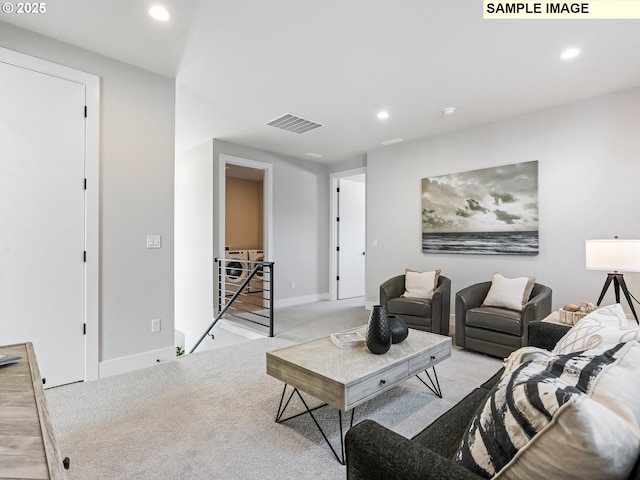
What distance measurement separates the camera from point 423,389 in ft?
8.21

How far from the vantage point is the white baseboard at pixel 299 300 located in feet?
Answer: 18.8

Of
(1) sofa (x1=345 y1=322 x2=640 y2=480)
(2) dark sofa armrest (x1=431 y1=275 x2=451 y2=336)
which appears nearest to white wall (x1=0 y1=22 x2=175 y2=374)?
(1) sofa (x1=345 y1=322 x2=640 y2=480)

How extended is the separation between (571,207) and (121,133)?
452cm

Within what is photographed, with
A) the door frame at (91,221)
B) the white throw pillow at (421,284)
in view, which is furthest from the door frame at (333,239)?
the door frame at (91,221)

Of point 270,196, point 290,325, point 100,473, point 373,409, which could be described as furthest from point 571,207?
point 100,473

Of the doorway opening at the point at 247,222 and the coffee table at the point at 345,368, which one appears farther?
the doorway opening at the point at 247,222

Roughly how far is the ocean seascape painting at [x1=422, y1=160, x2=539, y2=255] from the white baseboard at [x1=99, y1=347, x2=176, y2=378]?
3.52m

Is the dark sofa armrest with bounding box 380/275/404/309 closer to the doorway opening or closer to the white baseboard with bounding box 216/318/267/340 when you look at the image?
the white baseboard with bounding box 216/318/267/340

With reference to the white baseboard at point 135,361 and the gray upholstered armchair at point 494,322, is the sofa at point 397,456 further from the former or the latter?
the white baseboard at point 135,361

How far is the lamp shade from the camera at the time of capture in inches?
103

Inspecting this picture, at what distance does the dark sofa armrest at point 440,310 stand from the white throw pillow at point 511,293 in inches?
17.6

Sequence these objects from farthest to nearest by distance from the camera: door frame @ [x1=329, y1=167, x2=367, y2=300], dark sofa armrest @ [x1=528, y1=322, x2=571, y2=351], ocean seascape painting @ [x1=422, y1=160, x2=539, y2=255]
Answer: door frame @ [x1=329, y1=167, x2=367, y2=300]
ocean seascape painting @ [x1=422, y1=160, x2=539, y2=255]
dark sofa armrest @ [x1=528, y1=322, x2=571, y2=351]

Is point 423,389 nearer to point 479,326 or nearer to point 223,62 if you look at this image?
point 479,326

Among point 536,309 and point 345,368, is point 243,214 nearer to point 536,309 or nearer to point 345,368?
point 536,309
